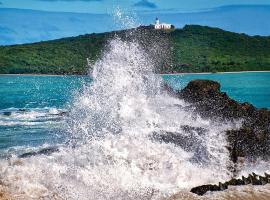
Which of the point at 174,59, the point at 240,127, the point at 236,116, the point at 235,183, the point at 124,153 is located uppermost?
the point at 174,59

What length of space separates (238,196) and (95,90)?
1173cm

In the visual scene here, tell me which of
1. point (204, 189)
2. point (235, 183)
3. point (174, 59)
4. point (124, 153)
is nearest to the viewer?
point (204, 189)

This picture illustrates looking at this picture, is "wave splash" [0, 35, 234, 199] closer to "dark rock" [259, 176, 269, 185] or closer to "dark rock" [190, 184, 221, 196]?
"dark rock" [190, 184, 221, 196]

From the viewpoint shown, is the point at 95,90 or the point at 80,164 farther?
the point at 95,90

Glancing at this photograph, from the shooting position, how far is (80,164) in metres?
20.8

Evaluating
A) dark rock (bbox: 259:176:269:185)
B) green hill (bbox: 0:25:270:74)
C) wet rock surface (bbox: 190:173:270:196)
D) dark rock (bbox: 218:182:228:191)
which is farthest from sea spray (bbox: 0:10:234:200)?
green hill (bbox: 0:25:270:74)

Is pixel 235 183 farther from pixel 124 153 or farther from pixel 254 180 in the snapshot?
pixel 124 153

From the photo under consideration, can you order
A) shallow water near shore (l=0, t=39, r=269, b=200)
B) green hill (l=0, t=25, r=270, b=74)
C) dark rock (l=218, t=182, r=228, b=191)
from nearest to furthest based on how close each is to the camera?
1. dark rock (l=218, t=182, r=228, b=191)
2. shallow water near shore (l=0, t=39, r=269, b=200)
3. green hill (l=0, t=25, r=270, b=74)

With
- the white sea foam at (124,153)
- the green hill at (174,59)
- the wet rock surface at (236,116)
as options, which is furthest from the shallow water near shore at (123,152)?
the green hill at (174,59)

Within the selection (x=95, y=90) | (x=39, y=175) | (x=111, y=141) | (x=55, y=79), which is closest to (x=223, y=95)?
(x=95, y=90)

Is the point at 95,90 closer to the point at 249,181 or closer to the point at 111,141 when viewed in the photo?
the point at 111,141

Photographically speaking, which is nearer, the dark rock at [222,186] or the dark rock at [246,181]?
the dark rock at [222,186]

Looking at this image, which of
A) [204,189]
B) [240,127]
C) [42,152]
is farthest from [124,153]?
[42,152]

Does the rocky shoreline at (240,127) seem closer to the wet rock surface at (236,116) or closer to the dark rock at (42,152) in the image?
the wet rock surface at (236,116)
